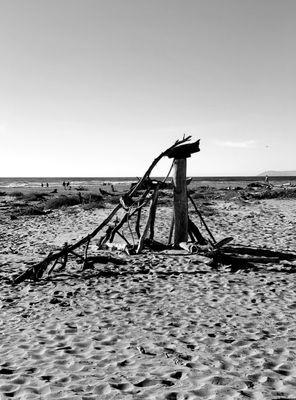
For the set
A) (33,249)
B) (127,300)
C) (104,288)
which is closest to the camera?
(127,300)

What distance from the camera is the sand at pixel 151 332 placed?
16.6 feet

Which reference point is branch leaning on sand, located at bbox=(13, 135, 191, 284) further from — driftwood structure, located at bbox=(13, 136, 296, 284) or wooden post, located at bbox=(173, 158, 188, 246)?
wooden post, located at bbox=(173, 158, 188, 246)

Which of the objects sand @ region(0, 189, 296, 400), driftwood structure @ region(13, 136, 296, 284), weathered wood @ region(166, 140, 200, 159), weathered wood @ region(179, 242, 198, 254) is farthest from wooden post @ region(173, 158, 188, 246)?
sand @ region(0, 189, 296, 400)

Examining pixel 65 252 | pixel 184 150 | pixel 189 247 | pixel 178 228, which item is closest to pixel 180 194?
pixel 178 228

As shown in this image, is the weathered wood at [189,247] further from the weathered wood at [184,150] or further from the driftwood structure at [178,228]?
the weathered wood at [184,150]

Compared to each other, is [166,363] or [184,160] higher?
[184,160]

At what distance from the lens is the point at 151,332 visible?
692 centimetres

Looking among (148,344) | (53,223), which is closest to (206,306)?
(148,344)

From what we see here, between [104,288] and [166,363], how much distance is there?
4.15 meters

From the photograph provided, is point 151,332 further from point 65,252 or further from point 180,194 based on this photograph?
point 180,194

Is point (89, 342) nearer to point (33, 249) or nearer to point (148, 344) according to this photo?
point (148, 344)

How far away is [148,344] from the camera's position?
643 cm

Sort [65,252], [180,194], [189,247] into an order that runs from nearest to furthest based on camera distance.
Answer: [65,252] → [189,247] → [180,194]

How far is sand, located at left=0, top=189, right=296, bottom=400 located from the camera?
506 cm
